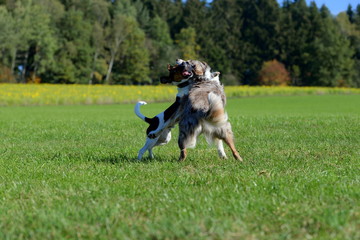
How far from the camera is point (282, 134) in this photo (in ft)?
37.7

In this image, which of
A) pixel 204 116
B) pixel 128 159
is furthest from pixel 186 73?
pixel 128 159

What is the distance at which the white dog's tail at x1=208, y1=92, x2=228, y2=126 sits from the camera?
6.42 m

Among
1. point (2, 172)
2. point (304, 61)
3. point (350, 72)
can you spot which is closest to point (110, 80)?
point (304, 61)

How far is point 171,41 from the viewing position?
82.5 metres

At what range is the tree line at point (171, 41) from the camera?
214 ft

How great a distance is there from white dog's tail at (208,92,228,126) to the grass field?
0.63 meters

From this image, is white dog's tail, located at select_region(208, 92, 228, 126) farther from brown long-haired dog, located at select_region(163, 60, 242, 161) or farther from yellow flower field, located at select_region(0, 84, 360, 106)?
yellow flower field, located at select_region(0, 84, 360, 106)

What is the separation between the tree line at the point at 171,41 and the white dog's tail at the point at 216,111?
4810 cm

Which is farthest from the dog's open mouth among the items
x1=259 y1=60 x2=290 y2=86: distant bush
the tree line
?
x1=259 y1=60 x2=290 y2=86: distant bush

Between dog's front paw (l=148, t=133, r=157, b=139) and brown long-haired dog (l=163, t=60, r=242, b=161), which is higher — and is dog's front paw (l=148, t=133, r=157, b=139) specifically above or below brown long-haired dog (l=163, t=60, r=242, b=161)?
below

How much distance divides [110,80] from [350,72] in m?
42.7

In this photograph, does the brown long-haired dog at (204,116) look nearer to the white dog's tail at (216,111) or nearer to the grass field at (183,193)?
the white dog's tail at (216,111)

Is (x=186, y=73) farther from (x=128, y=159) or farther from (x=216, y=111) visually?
(x=128, y=159)

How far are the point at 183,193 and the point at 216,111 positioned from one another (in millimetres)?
1990
